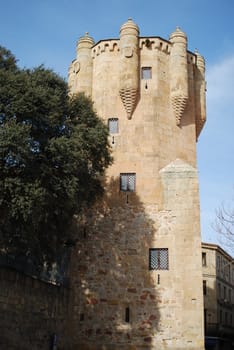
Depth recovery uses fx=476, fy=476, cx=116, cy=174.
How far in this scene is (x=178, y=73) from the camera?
2312 cm

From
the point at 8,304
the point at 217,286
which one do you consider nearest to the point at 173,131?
the point at 8,304

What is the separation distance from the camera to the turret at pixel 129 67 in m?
22.6

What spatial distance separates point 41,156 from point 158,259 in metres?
7.77

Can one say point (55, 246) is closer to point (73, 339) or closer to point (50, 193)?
point (50, 193)

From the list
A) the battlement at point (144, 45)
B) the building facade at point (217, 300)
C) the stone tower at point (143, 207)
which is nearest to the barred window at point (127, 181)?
the stone tower at point (143, 207)

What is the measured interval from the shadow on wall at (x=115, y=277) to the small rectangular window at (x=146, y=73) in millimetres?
5310

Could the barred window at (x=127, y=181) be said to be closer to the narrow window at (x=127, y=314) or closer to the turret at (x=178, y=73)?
the turret at (x=178, y=73)

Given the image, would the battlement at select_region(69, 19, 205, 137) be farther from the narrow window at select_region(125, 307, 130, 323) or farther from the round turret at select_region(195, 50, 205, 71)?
the narrow window at select_region(125, 307, 130, 323)

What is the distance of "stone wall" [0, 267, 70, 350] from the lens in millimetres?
15742

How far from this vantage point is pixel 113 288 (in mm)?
20594

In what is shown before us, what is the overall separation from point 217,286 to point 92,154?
26.3m

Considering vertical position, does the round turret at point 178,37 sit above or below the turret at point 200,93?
above

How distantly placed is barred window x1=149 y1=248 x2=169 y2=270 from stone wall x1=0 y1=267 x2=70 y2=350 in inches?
156

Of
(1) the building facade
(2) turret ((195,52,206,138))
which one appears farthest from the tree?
(1) the building facade
